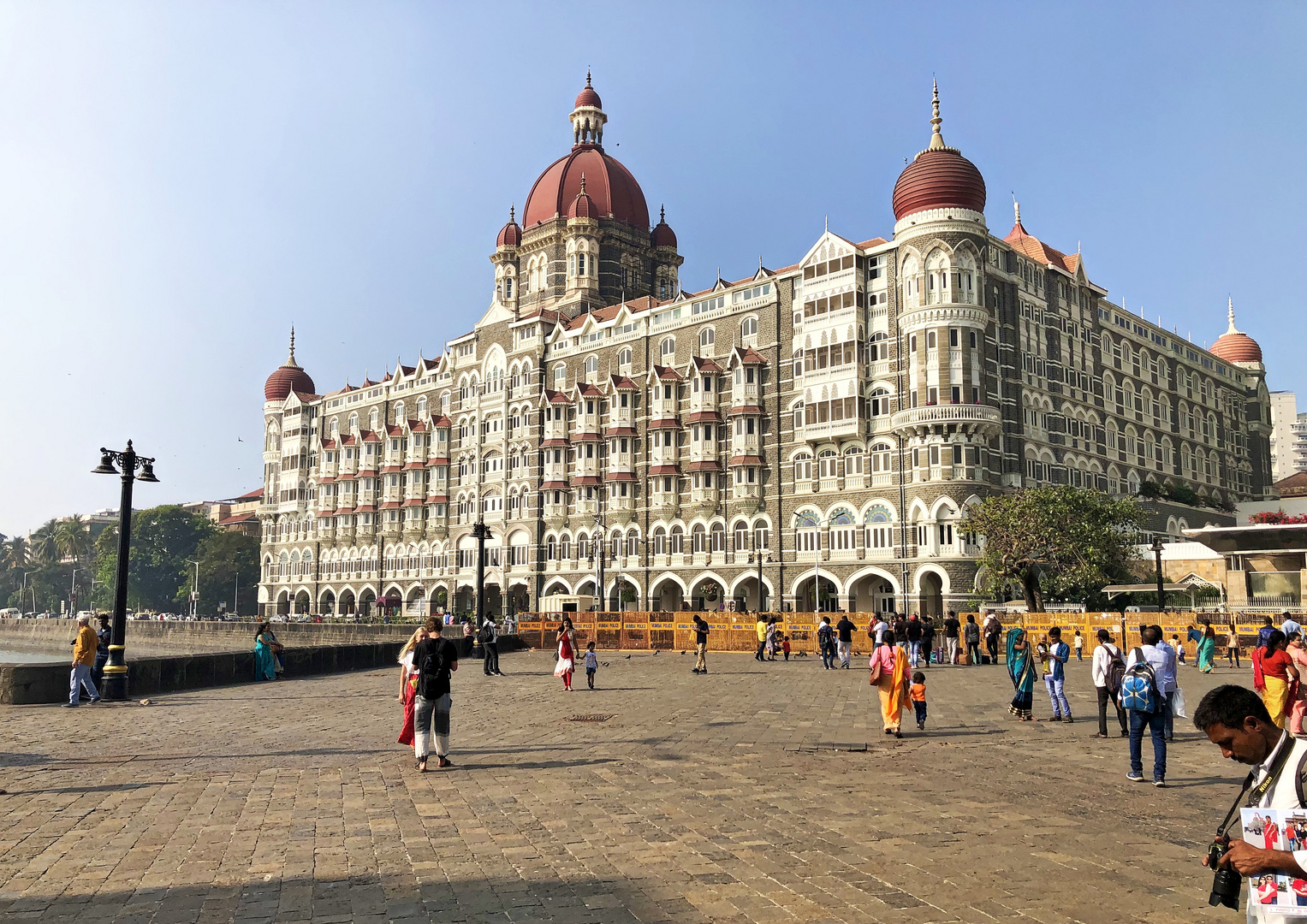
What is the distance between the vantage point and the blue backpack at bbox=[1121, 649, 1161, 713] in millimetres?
10195

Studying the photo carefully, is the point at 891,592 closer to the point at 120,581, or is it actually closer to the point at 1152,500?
the point at 1152,500

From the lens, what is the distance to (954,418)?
4597cm

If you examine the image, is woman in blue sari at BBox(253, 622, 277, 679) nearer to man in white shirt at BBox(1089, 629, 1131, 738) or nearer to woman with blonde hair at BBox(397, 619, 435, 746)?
woman with blonde hair at BBox(397, 619, 435, 746)

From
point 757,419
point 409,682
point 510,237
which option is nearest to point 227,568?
point 510,237

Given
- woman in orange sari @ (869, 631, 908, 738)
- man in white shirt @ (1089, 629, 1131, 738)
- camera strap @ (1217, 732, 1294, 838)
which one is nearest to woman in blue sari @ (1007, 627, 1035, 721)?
man in white shirt @ (1089, 629, 1131, 738)

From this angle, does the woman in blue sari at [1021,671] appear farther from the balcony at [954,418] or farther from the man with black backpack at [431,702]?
the balcony at [954,418]

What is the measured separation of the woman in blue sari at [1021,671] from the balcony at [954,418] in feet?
103

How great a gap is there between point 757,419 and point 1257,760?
49.7 m

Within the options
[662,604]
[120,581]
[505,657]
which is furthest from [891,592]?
[120,581]

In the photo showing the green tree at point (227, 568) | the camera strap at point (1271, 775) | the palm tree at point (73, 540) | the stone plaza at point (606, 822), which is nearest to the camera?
the camera strap at point (1271, 775)

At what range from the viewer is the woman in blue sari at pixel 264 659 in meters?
24.4

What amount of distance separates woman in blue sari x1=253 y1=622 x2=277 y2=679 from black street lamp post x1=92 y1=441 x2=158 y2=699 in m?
4.49

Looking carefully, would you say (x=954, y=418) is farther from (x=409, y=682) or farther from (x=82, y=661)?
(x=409, y=682)

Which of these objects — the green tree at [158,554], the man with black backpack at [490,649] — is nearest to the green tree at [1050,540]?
the man with black backpack at [490,649]
